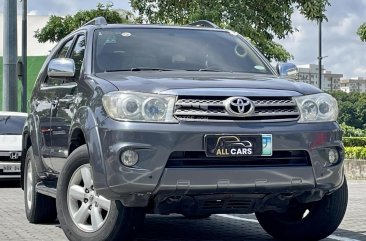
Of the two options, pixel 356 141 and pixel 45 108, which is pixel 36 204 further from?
pixel 356 141

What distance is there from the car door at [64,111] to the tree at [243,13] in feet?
60.7

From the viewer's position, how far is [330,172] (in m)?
6.26

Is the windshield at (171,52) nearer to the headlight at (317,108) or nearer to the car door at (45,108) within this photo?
the car door at (45,108)

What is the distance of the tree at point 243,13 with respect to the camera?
26500 millimetres

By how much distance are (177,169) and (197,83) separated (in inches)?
28.3

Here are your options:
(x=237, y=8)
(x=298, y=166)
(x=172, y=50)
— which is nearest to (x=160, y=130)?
(x=298, y=166)

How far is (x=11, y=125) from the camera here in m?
16.0

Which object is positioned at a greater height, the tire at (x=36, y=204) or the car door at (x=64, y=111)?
the car door at (x=64, y=111)

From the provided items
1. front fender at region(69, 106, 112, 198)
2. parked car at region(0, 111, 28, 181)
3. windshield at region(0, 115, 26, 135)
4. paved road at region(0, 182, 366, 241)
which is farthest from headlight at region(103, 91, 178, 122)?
windshield at region(0, 115, 26, 135)

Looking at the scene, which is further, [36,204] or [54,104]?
[36,204]

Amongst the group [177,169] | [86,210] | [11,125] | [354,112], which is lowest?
[354,112]

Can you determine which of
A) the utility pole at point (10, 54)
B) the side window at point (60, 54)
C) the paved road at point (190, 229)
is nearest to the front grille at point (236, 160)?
the paved road at point (190, 229)

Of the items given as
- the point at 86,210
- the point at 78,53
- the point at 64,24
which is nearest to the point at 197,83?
the point at 86,210

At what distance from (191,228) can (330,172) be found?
7.96 ft
